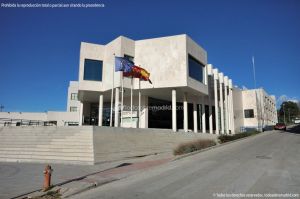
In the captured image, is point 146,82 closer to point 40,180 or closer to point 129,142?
point 129,142

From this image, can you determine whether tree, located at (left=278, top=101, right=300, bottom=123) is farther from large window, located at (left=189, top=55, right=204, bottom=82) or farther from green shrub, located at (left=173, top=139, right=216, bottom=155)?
green shrub, located at (left=173, top=139, right=216, bottom=155)

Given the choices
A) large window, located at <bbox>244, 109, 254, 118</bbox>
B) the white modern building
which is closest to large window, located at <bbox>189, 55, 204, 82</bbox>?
the white modern building

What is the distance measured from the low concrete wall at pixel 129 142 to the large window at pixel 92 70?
12758 mm

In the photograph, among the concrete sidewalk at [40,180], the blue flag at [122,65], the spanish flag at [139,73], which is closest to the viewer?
the concrete sidewalk at [40,180]

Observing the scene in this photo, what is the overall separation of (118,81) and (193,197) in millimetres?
23406

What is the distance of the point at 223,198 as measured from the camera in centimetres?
784

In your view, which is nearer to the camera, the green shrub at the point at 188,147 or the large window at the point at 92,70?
the green shrub at the point at 188,147

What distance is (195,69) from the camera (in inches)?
1326

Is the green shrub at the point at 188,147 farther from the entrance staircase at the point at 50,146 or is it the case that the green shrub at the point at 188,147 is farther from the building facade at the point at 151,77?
the entrance staircase at the point at 50,146

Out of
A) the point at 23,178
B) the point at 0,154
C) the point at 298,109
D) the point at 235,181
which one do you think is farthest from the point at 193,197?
the point at 298,109

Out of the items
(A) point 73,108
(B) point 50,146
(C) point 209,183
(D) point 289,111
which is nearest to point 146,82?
(B) point 50,146

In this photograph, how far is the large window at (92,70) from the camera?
1299 inches

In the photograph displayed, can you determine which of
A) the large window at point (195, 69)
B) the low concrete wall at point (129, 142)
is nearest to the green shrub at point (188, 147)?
the low concrete wall at point (129, 142)

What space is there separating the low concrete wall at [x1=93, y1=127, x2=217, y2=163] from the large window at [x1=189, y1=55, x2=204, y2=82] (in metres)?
9.22
